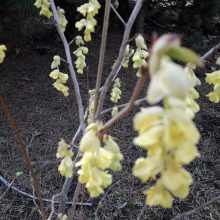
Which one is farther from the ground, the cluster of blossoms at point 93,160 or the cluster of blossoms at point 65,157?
the cluster of blossoms at point 93,160

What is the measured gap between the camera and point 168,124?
1.71 ft

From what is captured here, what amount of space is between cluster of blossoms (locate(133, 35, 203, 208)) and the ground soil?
1107 millimetres

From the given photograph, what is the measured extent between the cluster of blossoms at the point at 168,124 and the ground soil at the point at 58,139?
1.11m

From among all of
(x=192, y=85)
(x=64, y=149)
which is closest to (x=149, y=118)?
(x=192, y=85)

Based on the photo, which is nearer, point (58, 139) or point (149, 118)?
point (149, 118)

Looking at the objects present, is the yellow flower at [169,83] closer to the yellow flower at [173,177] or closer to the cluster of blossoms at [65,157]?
the yellow flower at [173,177]

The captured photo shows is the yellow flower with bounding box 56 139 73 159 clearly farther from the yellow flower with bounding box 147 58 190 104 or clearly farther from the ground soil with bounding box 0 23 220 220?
the ground soil with bounding box 0 23 220 220

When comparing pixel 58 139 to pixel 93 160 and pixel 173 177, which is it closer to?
pixel 93 160

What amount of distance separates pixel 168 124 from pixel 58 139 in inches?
83.4

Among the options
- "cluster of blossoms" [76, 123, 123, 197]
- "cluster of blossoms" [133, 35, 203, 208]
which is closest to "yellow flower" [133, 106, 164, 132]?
"cluster of blossoms" [133, 35, 203, 208]

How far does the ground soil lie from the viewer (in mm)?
2131

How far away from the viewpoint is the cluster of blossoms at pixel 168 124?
0.50m

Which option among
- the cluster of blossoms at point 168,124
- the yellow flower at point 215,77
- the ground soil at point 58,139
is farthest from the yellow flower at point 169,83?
the ground soil at point 58,139

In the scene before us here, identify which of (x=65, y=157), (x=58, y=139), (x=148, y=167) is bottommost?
(x=58, y=139)
